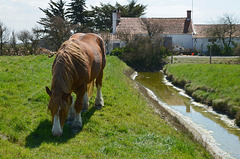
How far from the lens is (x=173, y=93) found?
65.6 feet

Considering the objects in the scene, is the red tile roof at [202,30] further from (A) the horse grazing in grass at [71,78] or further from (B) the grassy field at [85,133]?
(A) the horse grazing in grass at [71,78]

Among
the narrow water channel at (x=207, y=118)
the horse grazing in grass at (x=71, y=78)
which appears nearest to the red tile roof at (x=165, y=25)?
the narrow water channel at (x=207, y=118)

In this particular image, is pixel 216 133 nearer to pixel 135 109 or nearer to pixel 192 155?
pixel 135 109

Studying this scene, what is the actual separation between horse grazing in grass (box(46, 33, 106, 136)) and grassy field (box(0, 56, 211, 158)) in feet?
1.29

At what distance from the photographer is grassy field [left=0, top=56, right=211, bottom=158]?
19.5ft

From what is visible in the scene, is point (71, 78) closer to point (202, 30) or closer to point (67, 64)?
point (67, 64)

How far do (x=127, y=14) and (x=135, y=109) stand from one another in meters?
55.9

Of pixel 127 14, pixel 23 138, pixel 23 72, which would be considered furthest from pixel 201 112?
pixel 127 14

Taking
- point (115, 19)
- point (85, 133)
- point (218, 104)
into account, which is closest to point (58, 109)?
point (85, 133)

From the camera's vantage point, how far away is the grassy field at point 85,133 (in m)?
5.94

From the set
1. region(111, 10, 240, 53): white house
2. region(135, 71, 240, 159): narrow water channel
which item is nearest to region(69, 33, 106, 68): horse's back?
region(135, 71, 240, 159): narrow water channel

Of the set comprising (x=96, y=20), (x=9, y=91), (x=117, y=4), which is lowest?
(x=9, y=91)

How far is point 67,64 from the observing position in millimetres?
6551

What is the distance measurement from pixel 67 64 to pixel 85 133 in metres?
1.94
